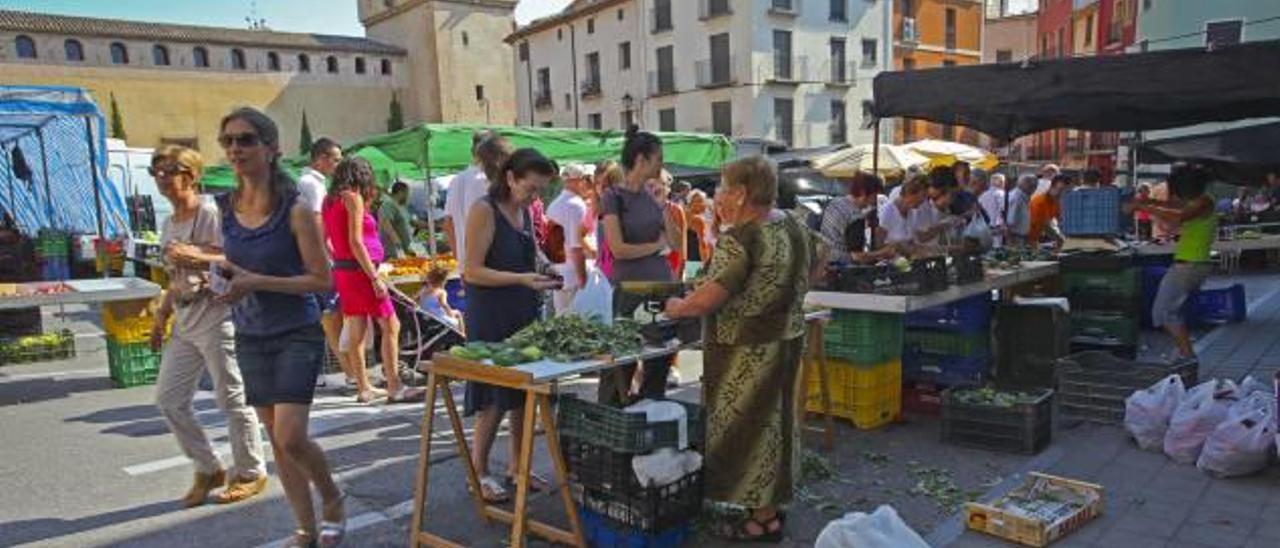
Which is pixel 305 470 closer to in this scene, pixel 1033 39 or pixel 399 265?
pixel 399 265

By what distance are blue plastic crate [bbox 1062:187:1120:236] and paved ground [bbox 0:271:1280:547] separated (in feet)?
24.2

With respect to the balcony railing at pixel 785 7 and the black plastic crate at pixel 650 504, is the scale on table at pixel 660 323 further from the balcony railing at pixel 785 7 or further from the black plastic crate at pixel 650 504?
the balcony railing at pixel 785 7

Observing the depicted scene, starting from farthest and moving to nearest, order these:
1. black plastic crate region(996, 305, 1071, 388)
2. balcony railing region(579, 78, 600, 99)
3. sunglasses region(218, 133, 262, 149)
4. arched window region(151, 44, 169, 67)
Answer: arched window region(151, 44, 169, 67)
balcony railing region(579, 78, 600, 99)
black plastic crate region(996, 305, 1071, 388)
sunglasses region(218, 133, 262, 149)

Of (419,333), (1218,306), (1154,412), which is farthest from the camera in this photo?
(1218,306)

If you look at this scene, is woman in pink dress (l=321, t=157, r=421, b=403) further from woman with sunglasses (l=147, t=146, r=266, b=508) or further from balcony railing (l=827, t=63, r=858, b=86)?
balcony railing (l=827, t=63, r=858, b=86)

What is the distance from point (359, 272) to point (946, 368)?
4153 mm

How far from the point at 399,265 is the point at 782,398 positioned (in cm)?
538

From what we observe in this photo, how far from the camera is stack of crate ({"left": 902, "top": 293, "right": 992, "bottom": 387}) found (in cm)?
579

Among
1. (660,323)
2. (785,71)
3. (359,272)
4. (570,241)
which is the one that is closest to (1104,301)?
(570,241)

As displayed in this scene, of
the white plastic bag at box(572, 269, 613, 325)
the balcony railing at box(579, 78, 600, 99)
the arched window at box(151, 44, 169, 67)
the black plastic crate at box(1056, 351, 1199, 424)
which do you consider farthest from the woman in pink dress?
the arched window at box(151, 44, 169, 67)

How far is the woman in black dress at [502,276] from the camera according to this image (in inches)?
152

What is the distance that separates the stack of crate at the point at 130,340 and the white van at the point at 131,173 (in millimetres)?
10443

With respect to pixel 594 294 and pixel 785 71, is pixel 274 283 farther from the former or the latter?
pixel 785 71

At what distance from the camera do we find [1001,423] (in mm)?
4926
